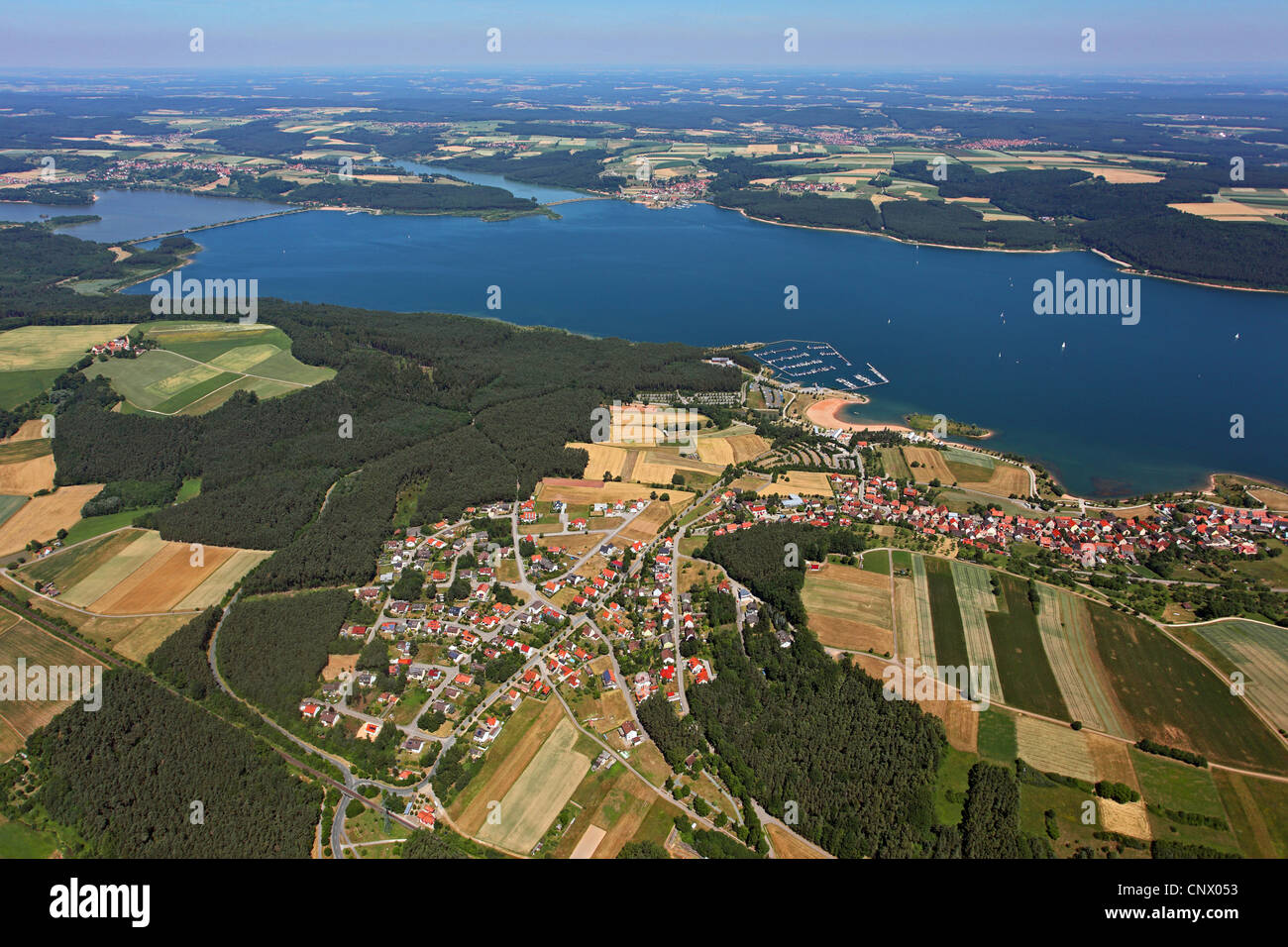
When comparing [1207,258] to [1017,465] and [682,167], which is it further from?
[682,167]

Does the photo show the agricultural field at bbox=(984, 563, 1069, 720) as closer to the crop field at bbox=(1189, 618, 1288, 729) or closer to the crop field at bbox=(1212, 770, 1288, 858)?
the crop field at bbox=(1212, 770, 1288, 858)

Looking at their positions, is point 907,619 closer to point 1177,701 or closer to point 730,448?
point 1177,701

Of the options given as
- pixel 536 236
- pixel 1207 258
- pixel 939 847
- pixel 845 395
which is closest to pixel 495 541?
pixel 939 847

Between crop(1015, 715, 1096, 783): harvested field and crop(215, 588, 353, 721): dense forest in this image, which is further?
crop(215, 588, 353, 721): dense forest

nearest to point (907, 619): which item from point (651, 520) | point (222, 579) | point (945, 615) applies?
point (945, 615)

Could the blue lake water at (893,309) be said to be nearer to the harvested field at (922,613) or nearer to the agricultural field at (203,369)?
the harvested field at (922,613)

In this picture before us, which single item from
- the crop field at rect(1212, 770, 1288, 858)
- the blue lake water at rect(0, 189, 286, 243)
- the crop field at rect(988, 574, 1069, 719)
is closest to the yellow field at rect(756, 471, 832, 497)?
the crop field at rect(988, 574, 1069, 719)
